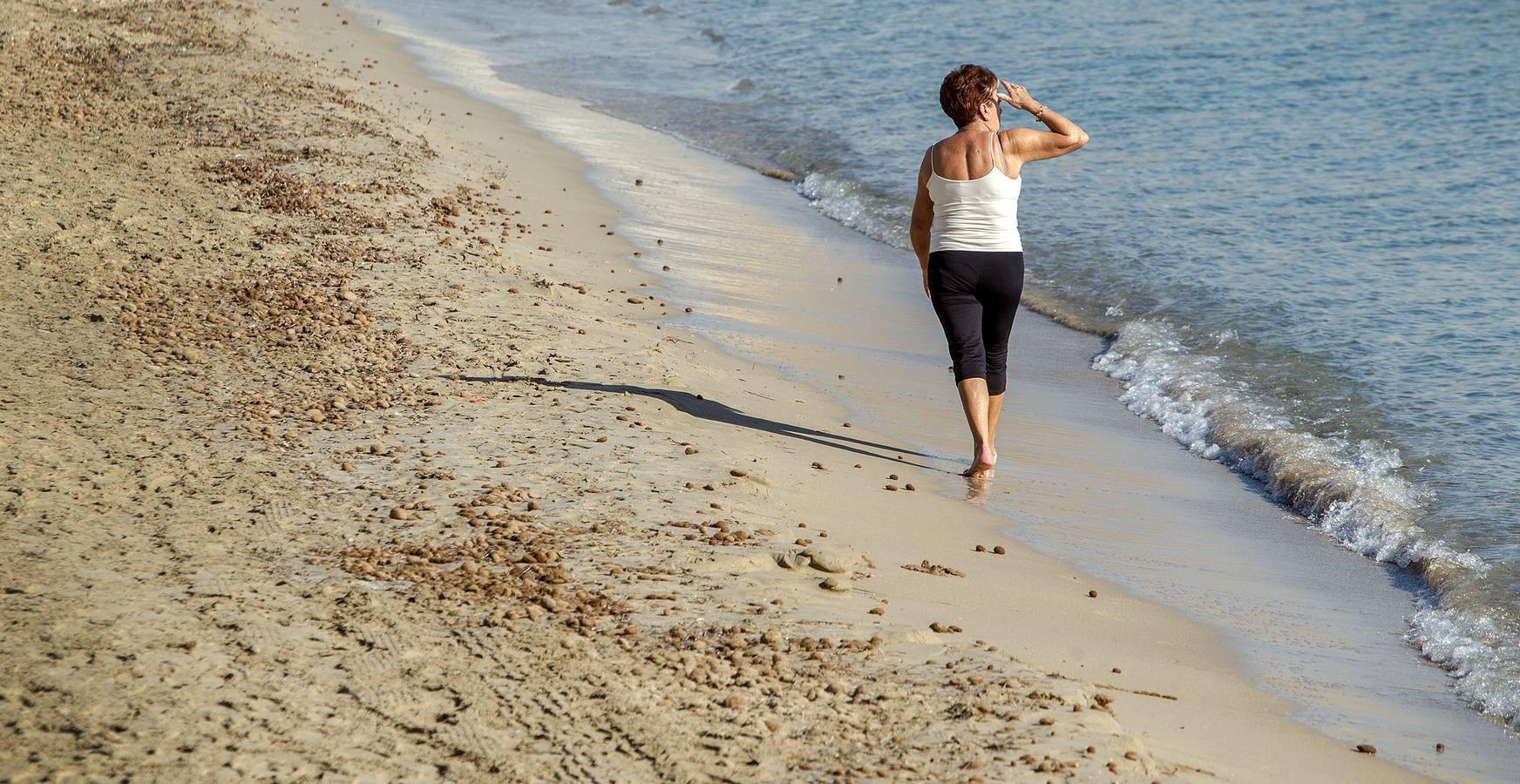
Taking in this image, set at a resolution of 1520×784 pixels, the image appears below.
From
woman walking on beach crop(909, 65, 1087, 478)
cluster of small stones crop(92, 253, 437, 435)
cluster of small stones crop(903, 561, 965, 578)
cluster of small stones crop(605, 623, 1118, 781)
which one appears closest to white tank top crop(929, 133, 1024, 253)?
woman walking on beach crop(909, 65, 1087, 478)

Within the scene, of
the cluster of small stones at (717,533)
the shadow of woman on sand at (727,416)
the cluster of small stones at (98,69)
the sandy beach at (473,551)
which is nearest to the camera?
the sandy beach at (473,551)

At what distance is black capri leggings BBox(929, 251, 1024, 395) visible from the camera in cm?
541

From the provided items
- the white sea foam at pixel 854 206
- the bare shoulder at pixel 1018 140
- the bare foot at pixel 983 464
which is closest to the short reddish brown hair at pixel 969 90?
the bare shoulder at pixel 1018 140

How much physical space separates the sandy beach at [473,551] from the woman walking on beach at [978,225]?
52 cm

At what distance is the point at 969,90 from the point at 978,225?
560mm

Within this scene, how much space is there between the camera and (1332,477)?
5.96 m

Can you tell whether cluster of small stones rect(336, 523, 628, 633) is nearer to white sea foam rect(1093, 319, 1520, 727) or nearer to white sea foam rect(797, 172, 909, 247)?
white sea foam rect(1093, 319, 1520, 727)

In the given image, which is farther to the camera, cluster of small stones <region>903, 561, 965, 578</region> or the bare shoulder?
the bare shoulder

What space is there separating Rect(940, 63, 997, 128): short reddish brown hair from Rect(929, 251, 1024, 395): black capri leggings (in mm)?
595

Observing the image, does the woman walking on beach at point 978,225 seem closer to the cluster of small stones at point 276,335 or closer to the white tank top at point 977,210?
the white tank top at point 977,210

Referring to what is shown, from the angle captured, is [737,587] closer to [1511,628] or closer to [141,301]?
[1511,628]

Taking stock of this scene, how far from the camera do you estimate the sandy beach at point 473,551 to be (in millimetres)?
3199

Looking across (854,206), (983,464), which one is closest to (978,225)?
(983,464)

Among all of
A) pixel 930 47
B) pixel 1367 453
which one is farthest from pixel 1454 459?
pixel 930 47
